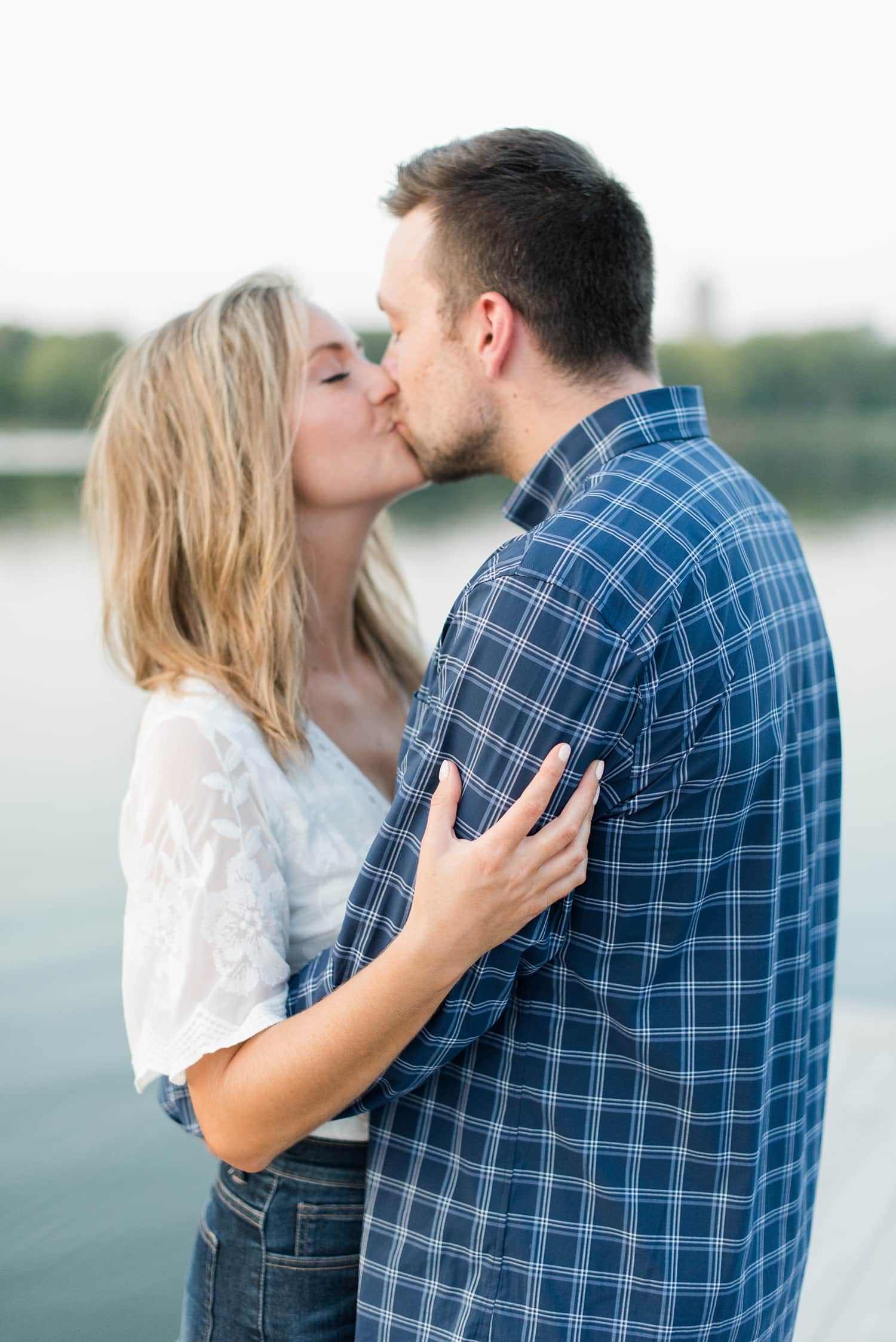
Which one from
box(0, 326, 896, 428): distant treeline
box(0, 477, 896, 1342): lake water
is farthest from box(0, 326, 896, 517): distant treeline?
box(0, 477, 896, 1342): lake water

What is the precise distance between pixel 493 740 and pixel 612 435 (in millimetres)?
370

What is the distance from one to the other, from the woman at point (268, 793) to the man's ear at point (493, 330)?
31cm

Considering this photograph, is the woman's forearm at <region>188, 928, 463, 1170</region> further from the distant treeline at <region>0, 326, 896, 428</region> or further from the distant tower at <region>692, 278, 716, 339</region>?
the distant treeline at <region>0, 326, 896, 428</region>

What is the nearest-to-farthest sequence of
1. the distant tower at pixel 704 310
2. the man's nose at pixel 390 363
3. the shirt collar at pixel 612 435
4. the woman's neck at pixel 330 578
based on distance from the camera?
the shirt collar at pixel 612 435 < the man's nose at pixel 390 363 < the woman's neck at pixel 330 578 < the distant tower at pixel 704 310

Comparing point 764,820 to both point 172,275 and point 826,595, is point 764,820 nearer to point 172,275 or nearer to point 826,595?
point 172,275

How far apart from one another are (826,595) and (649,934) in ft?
35.5

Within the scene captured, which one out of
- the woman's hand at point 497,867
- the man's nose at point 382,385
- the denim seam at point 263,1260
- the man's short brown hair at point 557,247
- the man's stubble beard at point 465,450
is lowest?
the denim seam at point 263,1260

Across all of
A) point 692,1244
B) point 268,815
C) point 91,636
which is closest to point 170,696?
point 268,815

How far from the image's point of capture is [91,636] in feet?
27.9

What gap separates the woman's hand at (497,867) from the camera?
0.90 metres

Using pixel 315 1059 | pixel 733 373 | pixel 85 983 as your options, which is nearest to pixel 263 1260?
pixel 315 1059

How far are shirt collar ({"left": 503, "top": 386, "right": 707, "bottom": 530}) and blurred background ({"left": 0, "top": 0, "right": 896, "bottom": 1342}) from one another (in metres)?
2.01

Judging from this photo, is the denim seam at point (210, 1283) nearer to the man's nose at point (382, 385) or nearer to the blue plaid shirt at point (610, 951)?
the blue plaid shirt at point (610, 951)

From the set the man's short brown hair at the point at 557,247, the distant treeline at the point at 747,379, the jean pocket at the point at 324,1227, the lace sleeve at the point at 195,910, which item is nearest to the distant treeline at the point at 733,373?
the distant treeline at the point at 747,379
